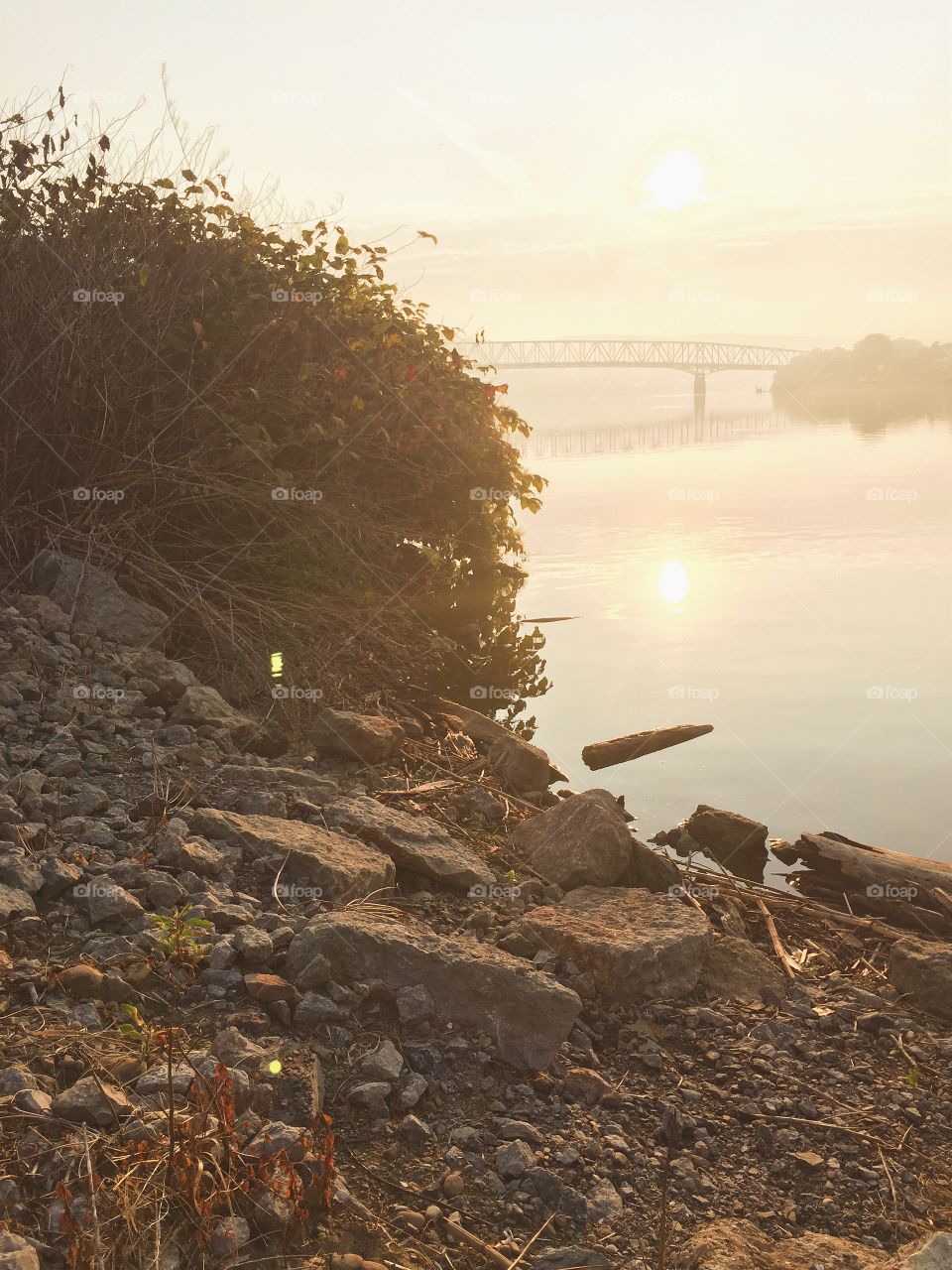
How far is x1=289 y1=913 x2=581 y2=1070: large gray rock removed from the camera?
10.8ft

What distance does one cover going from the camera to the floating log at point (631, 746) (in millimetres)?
6582

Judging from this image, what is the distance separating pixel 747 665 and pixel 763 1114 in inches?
189

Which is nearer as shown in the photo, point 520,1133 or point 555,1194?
point 555,1194

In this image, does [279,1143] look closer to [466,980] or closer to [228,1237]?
[228,1237]

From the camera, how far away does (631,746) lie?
6.62 meters

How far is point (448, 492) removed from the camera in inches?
382

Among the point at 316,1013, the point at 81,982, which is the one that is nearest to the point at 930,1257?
the point at 316,1013

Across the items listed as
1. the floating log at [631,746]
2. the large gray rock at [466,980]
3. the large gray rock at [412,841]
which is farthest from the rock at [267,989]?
the floating log at [631,746]

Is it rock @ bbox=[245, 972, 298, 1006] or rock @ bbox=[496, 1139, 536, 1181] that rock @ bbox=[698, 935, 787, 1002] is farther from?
rock @ bbox=[245, 972, 298, 1006]

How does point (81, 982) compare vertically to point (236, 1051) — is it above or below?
above

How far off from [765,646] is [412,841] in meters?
4.47

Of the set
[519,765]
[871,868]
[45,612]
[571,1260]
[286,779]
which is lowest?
[571,1260]

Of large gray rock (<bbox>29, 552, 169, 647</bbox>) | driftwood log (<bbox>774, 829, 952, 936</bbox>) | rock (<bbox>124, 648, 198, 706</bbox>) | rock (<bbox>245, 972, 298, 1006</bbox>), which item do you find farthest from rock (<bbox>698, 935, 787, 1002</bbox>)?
large gray rock (<bbox>29, 552, 169, 647</bbox>)

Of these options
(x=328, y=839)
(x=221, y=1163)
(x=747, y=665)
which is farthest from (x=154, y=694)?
(x=747, y=665)
